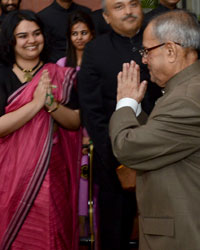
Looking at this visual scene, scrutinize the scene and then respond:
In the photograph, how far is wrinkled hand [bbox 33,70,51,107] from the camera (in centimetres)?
321

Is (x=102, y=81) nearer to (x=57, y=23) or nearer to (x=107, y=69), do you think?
(x=107, y=69)

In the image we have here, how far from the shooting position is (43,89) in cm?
322

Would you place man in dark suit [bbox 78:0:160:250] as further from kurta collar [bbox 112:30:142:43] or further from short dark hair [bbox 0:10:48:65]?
short dark hair [bbox 0:10:48:65]

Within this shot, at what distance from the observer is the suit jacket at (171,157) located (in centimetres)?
196

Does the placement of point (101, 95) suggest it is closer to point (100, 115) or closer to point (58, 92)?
point (100, 115)

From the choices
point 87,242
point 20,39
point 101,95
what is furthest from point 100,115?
point 87,242

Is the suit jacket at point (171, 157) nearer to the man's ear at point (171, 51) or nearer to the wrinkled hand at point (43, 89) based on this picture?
the man's ear at point (171, 51)

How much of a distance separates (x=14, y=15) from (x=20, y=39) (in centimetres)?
17

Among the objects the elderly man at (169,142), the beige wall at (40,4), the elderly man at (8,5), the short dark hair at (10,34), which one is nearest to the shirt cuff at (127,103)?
the elderly man at (169,142)

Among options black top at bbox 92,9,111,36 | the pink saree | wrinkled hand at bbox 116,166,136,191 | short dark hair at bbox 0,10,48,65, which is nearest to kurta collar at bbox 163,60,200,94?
wrinkled hand at bbox 116,166,136,191

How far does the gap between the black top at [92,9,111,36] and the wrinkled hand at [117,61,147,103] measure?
5.11ft

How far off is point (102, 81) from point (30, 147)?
0.70 m

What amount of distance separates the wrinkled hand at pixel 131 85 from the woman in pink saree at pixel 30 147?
104 centimetres

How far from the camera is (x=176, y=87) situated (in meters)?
2.04
